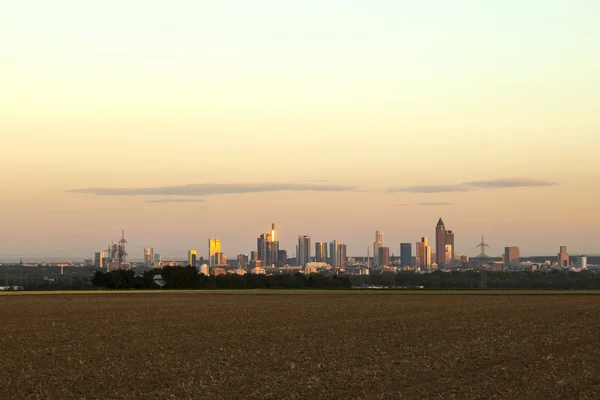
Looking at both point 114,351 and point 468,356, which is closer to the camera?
point 468,356

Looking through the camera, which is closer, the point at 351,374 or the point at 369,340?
the point at 351,374

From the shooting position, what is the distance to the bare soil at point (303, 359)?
26.3 m

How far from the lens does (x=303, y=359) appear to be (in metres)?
34.1

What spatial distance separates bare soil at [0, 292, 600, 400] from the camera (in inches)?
1036

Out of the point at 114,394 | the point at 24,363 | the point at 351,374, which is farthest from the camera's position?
the point at 24,363

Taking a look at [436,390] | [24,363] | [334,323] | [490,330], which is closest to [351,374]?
[436,390]

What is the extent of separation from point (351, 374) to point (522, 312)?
A: 4335 cm

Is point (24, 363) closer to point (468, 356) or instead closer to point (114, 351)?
point (114, 351)

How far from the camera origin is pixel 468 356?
34.8m

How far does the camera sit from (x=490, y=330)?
161 feet

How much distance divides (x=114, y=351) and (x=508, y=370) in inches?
Answer: 667

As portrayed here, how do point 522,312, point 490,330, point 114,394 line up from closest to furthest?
point 114,394, point 490,330, point 522,312

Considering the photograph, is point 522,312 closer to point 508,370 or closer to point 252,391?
point 508,370

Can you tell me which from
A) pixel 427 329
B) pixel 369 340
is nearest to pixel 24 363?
pixel 369 340
